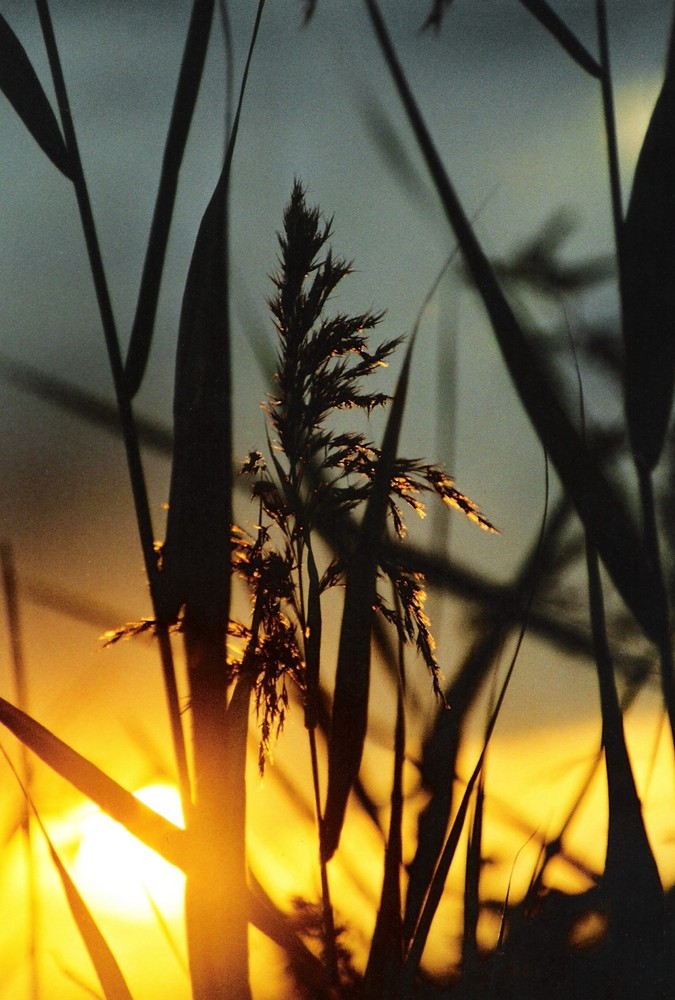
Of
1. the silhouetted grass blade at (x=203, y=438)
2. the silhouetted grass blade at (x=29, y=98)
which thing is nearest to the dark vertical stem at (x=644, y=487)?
the silhouetted grass blade at (x=203, y=438)

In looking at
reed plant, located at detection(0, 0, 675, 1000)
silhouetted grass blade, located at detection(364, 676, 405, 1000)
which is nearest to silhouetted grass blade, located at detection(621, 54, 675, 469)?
reed plant, located at detection(0, 0, 675, 1000)

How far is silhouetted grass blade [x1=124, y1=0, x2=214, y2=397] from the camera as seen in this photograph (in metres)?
0.63

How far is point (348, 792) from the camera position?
0.61 metres

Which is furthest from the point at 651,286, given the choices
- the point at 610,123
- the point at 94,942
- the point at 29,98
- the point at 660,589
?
the point at 94,942

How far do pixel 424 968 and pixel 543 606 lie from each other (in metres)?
0.32

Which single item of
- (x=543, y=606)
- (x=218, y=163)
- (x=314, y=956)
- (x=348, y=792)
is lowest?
(x=314, y=956)

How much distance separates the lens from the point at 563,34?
2.14 ft

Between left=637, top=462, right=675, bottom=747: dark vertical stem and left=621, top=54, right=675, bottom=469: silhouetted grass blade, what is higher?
left=621, top=54, right=675, bottom=469: silhouetted grass blade

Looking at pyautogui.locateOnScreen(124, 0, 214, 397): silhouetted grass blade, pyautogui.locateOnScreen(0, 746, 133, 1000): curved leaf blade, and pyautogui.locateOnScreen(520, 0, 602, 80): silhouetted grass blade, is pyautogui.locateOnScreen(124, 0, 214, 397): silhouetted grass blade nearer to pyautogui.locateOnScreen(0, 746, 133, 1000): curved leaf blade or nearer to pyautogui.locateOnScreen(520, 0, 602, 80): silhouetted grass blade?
pyautogui.locateOnScreen(520, 0, 602, 80): silhouetted grass blade

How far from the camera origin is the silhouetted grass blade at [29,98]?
2.12ft

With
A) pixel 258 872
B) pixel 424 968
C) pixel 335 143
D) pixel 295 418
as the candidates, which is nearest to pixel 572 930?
pixel 424 968

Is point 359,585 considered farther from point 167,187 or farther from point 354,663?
point 167,187

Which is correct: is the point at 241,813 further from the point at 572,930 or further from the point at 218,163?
the point at 218,163

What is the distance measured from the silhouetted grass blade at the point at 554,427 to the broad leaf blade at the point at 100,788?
44 centimetres
